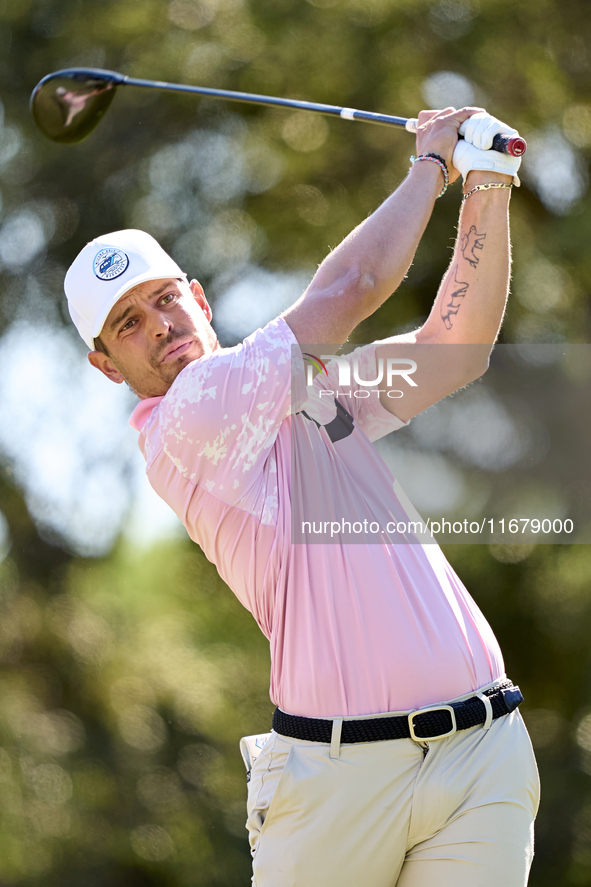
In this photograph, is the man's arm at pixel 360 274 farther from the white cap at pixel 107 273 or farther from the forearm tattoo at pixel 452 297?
the white cap at pixel 107 273

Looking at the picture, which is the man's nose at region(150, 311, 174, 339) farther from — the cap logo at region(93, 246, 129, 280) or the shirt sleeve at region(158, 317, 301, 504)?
the shirt sleeve at region(158, 317, 301, 504)

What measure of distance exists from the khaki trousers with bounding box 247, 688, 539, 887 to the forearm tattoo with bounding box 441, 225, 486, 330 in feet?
2.46

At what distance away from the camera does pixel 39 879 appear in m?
5.37

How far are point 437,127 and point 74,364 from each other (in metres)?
4.10

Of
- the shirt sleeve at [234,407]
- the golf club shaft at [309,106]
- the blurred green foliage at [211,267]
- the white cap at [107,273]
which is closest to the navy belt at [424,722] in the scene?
the shirt sleeve at [234,407]

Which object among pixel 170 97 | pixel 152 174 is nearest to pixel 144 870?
pixel 152 174

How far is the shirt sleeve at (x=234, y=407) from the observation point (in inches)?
62.7

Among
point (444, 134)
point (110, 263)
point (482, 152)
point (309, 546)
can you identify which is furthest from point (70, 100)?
point (309, 546)

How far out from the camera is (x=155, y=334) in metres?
1.88

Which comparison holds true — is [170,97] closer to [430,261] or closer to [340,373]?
[430,261]

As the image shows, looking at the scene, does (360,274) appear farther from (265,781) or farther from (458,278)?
(265,781)

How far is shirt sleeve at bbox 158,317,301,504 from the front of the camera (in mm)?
1594

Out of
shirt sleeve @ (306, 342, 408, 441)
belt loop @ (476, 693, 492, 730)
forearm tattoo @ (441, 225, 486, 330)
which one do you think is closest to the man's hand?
forearm tattoo @ (441, 225, 486, 330)

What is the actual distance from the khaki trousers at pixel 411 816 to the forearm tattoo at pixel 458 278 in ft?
2.46
